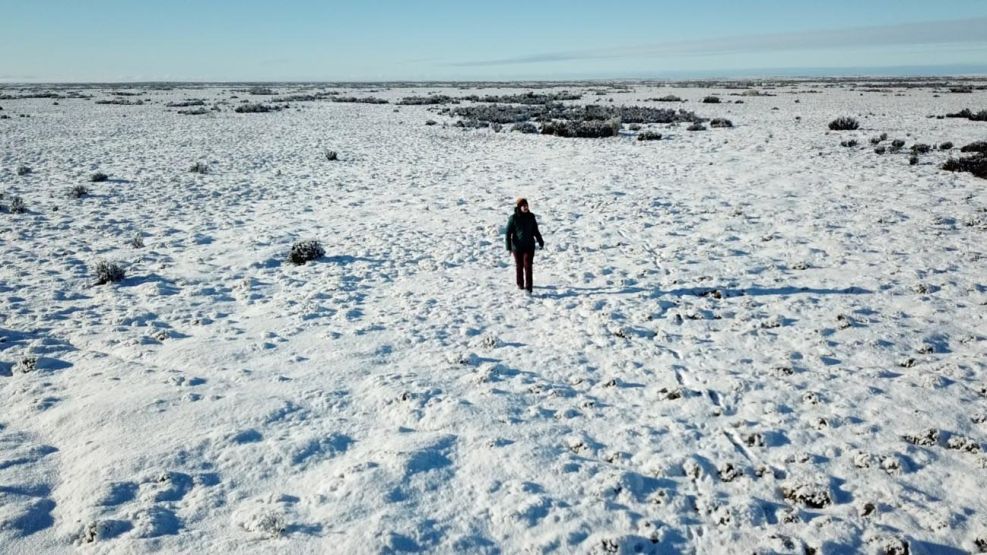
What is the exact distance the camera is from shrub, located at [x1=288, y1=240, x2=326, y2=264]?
11547 millimetres

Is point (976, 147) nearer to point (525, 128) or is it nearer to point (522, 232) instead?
point (525, 128)

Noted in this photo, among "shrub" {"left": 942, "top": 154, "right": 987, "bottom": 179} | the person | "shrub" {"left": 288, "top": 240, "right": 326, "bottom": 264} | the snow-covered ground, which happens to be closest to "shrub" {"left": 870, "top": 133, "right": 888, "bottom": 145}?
"shrub" {"left": 942, "top": 154, "right": 987, "bottom": 179}

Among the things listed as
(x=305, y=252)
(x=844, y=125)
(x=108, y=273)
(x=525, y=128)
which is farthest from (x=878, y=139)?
(x=108, y=273)

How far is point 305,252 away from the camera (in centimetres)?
1162

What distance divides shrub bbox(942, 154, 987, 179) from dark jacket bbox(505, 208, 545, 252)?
15.9 m

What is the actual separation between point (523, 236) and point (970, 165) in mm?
17098

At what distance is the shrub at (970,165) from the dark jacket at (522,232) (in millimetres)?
15916

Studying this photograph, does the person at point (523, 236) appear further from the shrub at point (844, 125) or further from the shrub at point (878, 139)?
the shrub at point (844, 125)

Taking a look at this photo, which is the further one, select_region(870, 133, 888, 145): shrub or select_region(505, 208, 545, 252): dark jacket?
select_region(870, 133, 888, 145): shrub

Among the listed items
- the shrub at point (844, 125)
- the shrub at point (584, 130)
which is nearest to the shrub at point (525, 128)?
the shrub at point (584, 130)

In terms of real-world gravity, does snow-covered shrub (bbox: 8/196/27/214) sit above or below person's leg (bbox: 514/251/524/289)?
above

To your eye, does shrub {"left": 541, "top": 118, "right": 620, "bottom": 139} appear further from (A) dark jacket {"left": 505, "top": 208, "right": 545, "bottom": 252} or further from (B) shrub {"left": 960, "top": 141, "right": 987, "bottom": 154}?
(A) dark jacket {"left": 505, "top": 208, "right": 545, "bottom": 252}

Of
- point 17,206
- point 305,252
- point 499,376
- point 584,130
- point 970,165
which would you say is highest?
point 584,130

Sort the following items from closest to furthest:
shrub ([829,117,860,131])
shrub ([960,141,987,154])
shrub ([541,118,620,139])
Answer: shrub ([960,141,987,154]) → shrub ([829,117,860,131]) → shrub ([541,118,620,139])
